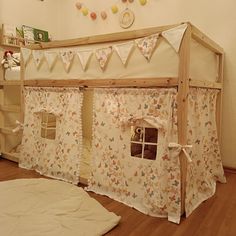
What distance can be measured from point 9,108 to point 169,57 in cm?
229

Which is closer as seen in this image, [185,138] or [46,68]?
[185,138]

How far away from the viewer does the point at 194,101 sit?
2023 mm

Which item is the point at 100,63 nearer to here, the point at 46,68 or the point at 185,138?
the point at 46,68

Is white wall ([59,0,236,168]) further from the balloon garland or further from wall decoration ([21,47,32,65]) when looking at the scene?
wall decoration ([21,47,32,65])

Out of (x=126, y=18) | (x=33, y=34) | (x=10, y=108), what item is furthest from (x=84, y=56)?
(x=33, y=34)

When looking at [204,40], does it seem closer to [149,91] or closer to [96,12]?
[149,91]

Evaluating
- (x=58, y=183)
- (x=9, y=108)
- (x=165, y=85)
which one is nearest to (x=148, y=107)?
(x=165, y=85)

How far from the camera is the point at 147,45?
75.7 inches

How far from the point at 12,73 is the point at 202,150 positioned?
248 centimetres

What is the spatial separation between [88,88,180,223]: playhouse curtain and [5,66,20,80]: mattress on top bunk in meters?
1.39

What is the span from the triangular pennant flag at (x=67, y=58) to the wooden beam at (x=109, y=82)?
15 centimetres

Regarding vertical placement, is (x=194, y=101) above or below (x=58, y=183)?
above

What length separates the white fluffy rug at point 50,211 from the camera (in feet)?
5.41

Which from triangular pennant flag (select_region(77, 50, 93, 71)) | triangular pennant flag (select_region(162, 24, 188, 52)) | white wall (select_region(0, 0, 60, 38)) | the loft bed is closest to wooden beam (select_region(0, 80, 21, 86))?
the loft bed
